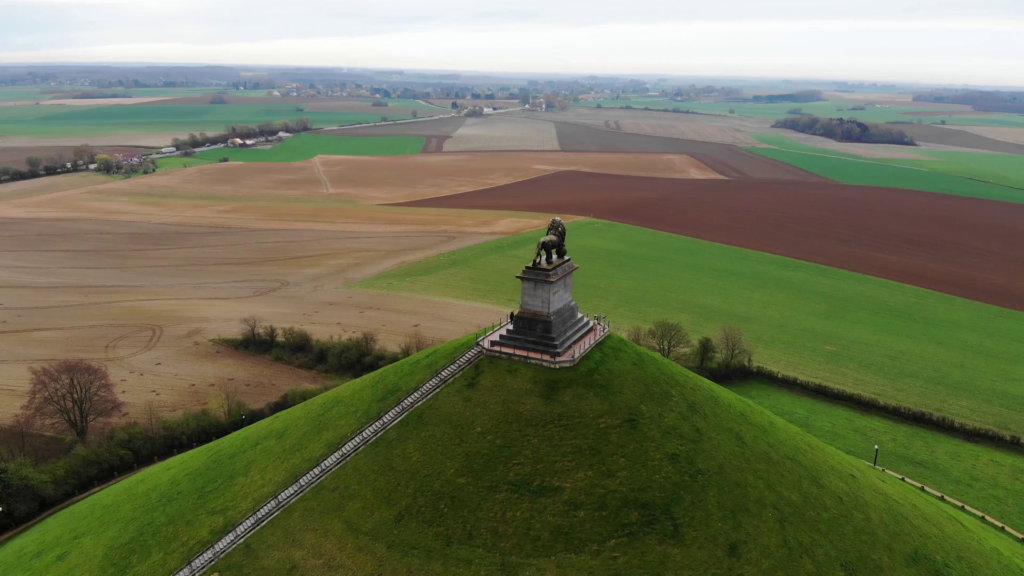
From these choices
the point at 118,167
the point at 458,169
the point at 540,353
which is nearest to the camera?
the point at 540,353

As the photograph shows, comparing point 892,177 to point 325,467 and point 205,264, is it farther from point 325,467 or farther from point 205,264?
point 325,467

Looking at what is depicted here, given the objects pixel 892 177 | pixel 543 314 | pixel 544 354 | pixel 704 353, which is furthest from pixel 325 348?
pixel 892 177

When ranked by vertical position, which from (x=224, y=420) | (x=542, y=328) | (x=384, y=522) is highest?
(x=542, y=328)

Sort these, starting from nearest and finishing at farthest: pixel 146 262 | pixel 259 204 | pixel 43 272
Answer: pixel 43 272 → pixel 146 262 → pixel 259 204

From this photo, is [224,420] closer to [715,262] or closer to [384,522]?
[384,522]

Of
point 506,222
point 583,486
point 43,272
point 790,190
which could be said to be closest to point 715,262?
point 506,222

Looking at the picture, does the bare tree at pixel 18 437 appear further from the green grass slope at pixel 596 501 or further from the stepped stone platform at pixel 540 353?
the stepped stone platform at pixel 540 353

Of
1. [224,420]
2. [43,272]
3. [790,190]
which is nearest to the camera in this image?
[224,420]

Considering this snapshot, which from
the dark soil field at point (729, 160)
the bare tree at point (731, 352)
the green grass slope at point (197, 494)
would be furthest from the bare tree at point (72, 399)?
the dark soil field at point (729, 160)
